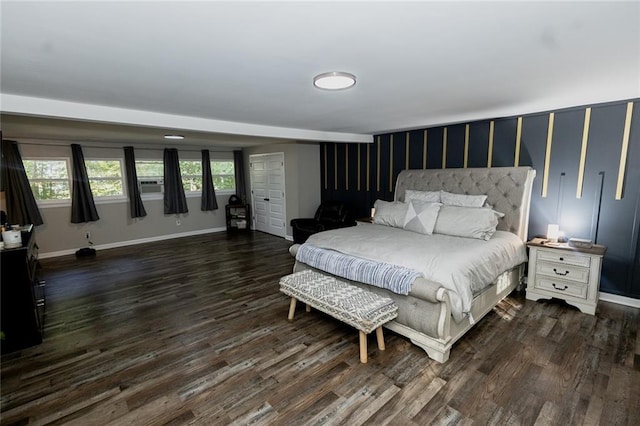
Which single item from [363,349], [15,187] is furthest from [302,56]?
[15,187]

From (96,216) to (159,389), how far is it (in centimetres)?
515

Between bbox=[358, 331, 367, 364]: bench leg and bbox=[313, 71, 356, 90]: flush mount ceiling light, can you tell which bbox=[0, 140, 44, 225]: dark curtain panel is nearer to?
bbox=[313, 71, 356, 90]: flush mount ceiling light

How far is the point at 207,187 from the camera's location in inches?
286

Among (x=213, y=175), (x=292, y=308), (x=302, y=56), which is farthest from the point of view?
(x=213, y=175)

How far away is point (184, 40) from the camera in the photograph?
1.54 metres

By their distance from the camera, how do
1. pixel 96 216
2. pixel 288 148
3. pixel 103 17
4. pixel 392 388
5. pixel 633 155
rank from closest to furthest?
pixel 103 17 < pixel 392 388 < pixel 633 155 < pixel 96 216 < pixel 288 148

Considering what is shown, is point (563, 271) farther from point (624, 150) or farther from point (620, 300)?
point (624, 150)

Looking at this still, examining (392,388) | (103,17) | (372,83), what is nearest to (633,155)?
(372,83)

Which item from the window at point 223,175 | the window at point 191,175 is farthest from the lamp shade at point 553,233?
the window at point 191,175

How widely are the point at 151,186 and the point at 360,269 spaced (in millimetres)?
5780

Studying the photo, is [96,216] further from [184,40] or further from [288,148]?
[184,40]

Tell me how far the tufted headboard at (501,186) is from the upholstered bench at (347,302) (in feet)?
7.30

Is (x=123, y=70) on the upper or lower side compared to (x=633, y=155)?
upper

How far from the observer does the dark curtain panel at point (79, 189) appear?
221 inches
